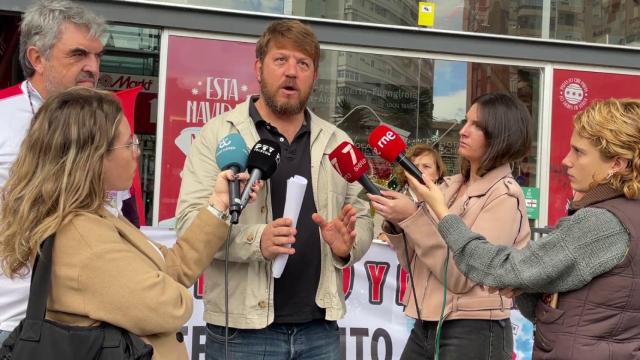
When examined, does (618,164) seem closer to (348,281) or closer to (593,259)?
(593,259)

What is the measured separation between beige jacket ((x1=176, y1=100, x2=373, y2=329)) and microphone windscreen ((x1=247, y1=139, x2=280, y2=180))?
313mm

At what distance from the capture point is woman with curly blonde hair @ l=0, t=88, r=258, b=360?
5.82 ft

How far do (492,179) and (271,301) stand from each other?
3.44 ft

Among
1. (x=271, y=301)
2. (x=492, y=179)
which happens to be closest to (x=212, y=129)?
(x=271, y=301)

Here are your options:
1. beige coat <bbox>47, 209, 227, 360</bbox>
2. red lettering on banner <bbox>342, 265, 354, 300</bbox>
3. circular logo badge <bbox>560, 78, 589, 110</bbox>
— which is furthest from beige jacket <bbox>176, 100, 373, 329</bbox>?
circular logo badge <bbox>560, 78, 589, 110</bbox>

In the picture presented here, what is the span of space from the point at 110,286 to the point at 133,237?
221 mm

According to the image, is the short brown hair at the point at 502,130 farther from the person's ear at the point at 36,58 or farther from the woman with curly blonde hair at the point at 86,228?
the person's ear at the point at 36,58

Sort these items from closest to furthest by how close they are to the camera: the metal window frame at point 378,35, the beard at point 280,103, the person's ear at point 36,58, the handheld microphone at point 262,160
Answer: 1. the handheld microphone at point 262,160
2. the person's ear at point 36,58
3. the beard at point 280,103
4. the metal window frame at point 378,35

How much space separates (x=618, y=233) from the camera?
6.84ft

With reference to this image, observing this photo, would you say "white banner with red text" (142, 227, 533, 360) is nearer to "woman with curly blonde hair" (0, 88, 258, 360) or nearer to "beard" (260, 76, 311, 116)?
"beard" (260, 76, 311, 116)

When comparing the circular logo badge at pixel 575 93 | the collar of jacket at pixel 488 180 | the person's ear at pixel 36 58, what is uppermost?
the circular logo badge at pixel 575 93

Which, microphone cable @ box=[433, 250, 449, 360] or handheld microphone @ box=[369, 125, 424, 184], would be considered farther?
microphone cable @ box=[433, 250, 449, 360]

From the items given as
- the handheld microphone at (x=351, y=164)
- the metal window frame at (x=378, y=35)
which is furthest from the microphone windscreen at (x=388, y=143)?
the metal window frame at (x=378, y=35)

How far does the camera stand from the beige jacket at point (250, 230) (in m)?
2.52
